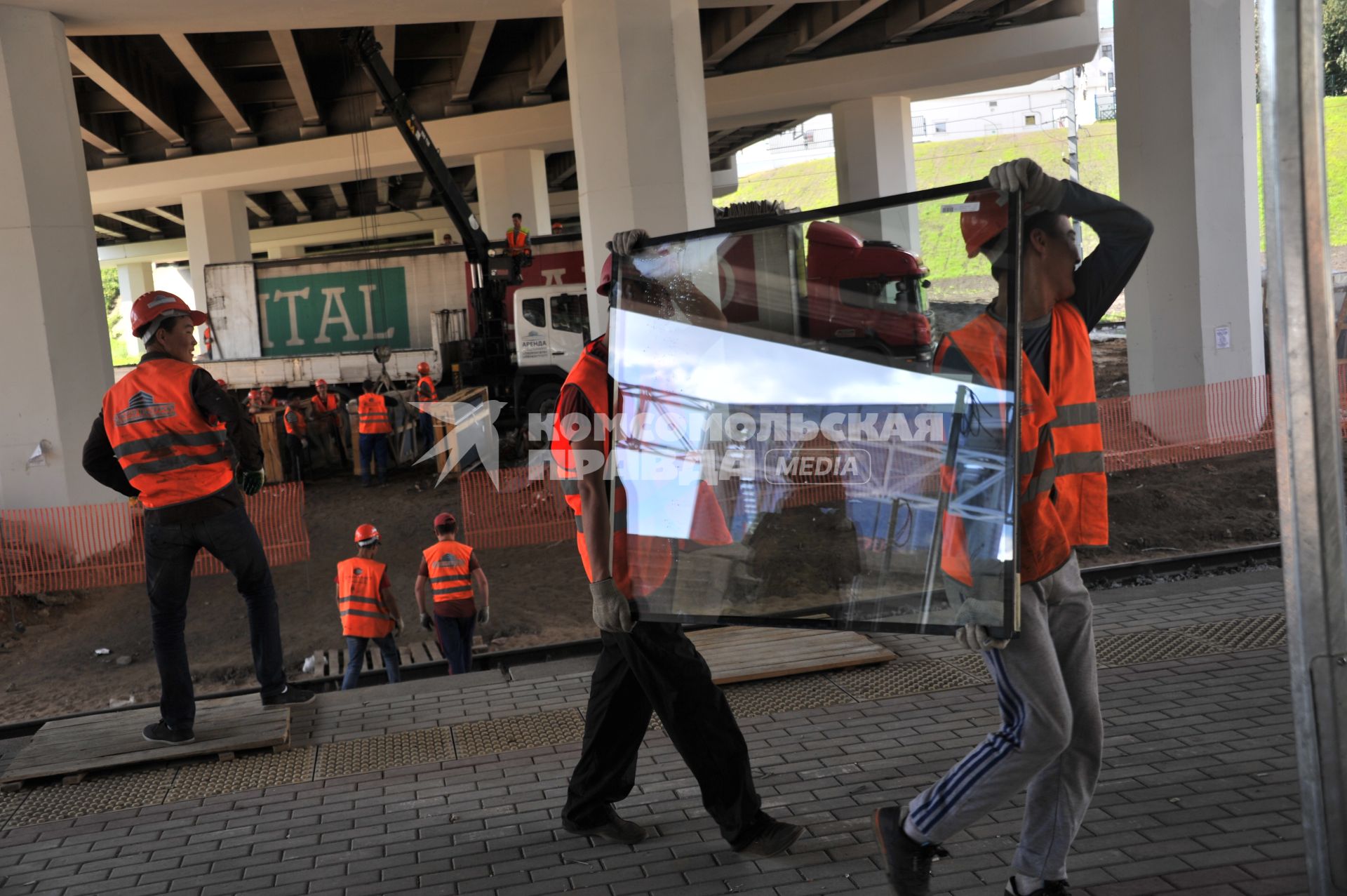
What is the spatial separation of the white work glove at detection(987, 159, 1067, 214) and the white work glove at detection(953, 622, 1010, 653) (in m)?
1.21

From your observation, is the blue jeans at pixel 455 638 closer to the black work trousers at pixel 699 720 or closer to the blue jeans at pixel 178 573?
the blue jeans at pixel 178 573

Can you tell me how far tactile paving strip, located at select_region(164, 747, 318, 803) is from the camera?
5.18 m

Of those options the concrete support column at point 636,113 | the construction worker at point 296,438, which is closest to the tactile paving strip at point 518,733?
the concrete support column at point 636,113

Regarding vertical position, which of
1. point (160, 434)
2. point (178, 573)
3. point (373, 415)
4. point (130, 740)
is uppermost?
point (160, 434)

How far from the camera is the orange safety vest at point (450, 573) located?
8492 millimetres

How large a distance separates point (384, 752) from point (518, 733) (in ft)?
2.11

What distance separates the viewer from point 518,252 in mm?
22734

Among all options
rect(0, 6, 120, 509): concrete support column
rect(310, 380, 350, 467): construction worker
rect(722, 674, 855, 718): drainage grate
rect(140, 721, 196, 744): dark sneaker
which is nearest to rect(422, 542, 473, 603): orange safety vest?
rect(140, 721, 196, 744): dark sneaker

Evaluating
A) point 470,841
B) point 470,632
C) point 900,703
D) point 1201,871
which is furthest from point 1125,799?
point 470,632

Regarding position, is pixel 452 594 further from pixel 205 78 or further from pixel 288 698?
pixel 205 78

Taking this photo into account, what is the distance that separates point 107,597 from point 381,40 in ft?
45.2

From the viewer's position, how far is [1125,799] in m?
4.29

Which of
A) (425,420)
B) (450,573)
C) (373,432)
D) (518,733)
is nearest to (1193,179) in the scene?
(450,573)

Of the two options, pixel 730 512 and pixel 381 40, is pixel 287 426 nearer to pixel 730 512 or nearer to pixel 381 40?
pixel 381 40
